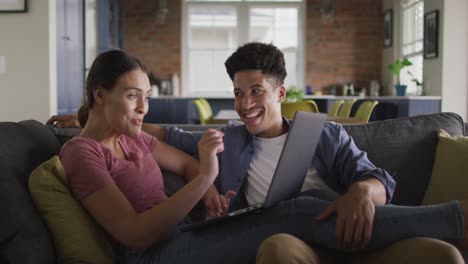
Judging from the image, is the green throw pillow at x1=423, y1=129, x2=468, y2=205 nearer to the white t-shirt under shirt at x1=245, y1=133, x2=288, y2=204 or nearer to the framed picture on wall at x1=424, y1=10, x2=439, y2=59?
the white t-shirt under shirt at x1=245, y1=133, x2=288, y2=204

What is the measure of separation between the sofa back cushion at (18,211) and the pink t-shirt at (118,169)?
0.40ft

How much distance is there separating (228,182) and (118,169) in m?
0.40

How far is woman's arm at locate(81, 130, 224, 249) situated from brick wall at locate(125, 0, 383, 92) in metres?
6.84

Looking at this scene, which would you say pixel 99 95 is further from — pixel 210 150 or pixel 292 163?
pixel 292 163

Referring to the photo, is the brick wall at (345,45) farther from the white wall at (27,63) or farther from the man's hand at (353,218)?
the man's hand at (353,218)

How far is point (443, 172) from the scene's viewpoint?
79.7 inches

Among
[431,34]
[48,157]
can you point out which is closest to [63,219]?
[48,157]

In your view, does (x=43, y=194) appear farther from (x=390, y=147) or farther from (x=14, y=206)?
(x=390, y=147)

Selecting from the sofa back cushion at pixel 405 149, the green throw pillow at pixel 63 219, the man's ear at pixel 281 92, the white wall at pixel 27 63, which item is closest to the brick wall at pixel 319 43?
the white wall at pixel 27 63

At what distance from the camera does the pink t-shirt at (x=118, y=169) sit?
1516mm

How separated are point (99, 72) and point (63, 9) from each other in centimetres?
337

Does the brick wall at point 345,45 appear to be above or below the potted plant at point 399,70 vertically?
above

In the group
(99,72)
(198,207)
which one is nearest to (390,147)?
(198,207)

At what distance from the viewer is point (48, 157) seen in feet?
5.98
